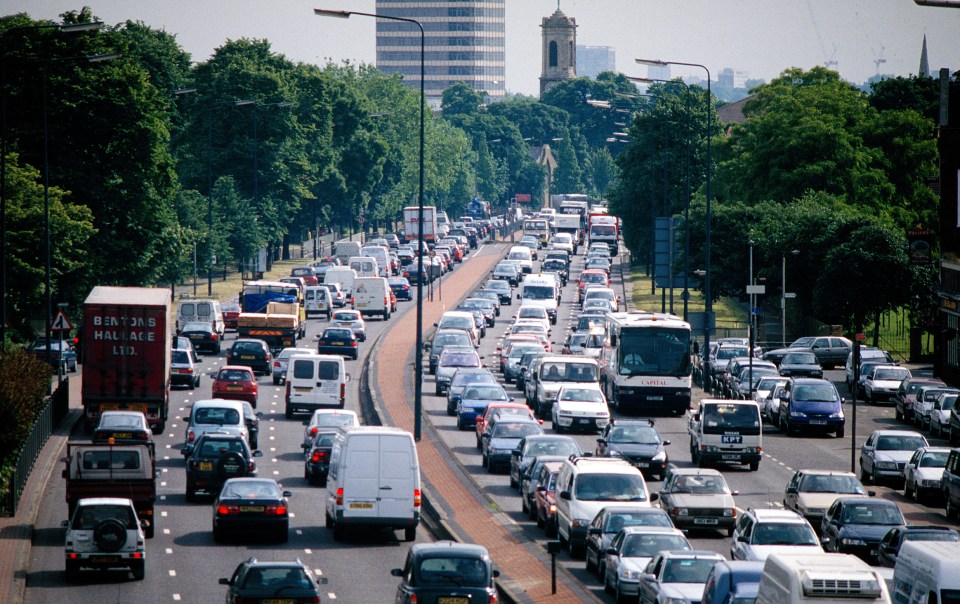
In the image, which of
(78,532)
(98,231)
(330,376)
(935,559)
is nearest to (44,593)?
(78,532)

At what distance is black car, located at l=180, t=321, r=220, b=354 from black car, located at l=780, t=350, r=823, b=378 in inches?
947

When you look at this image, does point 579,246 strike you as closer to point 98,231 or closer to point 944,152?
point 98,231

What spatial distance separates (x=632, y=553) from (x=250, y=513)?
28.3 ft

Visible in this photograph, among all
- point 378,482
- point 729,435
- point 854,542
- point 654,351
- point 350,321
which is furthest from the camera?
point 350,321

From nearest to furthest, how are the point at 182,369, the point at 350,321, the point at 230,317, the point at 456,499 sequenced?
the point at 456,499 → the point at 182,369 → the point at 350,321 → the point at 230,317

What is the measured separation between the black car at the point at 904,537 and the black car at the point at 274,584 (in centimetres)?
1016

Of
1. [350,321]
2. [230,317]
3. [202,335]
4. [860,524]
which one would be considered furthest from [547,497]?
[230,317]

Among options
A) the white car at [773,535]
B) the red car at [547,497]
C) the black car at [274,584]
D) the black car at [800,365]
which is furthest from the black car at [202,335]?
the black car at [274,584]

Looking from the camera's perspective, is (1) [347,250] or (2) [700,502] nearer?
(2) [700,502]

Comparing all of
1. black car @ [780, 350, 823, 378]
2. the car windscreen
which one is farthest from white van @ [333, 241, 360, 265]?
the car windscreen

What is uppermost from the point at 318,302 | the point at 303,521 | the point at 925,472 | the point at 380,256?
the point at 380,256

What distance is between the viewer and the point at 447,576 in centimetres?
2483

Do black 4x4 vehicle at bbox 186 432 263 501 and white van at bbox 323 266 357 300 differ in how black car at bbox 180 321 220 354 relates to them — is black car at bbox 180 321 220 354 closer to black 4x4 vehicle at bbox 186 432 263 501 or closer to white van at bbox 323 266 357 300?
white van at bbox 323 266 357 300

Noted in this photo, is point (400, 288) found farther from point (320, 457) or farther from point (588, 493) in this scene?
point (588, 493)
